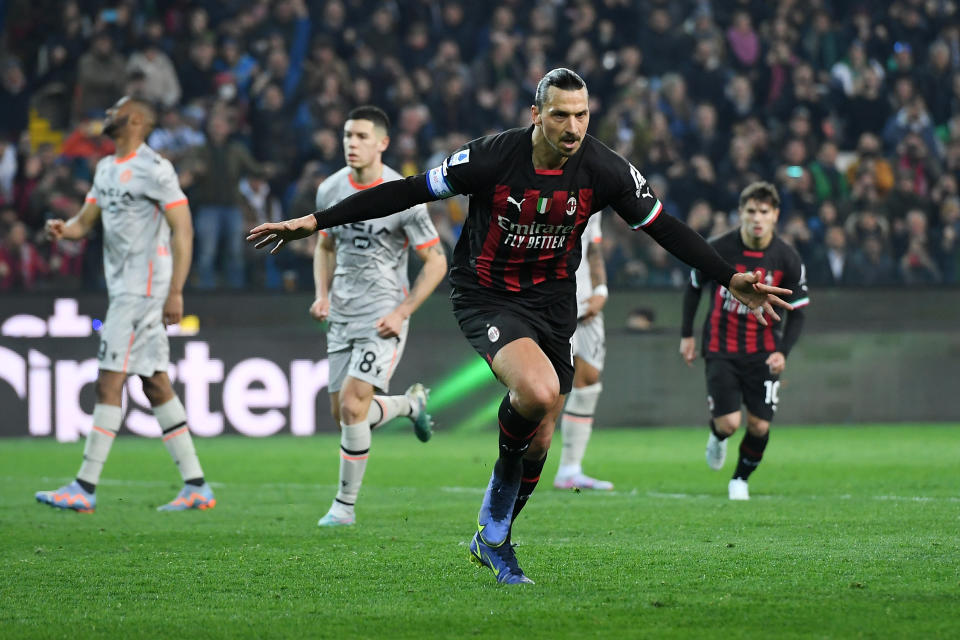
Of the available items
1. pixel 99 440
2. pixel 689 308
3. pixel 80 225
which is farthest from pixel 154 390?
pixel 689 308

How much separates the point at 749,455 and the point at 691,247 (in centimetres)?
392

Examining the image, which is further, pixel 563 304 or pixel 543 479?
pixel 543 479

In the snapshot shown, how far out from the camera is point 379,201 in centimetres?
568

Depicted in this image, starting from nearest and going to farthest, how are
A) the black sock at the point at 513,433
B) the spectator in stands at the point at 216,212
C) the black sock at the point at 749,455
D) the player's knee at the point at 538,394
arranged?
1. the player's knee at the point at 538,394
2. the black sock at the point at 513,433
3. the black sock at the point at 749,455
4. the spectator in stands at the point at 216,212

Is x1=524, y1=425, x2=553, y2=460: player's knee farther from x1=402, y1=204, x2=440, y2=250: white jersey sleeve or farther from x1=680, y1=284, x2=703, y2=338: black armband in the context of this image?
→ x1=680, y1=284, x2=703, y2=338: black armband

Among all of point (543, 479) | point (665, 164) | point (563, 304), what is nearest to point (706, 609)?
point (563, 304)

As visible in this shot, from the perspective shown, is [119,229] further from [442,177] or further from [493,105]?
[493,105]

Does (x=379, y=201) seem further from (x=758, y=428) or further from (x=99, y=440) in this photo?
(x=758, y=428)

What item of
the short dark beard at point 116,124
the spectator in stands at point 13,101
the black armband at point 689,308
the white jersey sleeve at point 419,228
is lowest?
the black armband at point 689,308

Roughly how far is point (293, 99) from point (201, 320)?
3582mm

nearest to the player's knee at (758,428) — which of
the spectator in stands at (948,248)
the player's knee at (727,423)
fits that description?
the player's knee at (727,423)

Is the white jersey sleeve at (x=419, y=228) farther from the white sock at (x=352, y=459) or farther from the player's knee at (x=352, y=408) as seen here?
the white sock at (x=352, y=459)

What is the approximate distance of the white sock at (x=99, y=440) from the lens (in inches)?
352

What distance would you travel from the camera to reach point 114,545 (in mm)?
7027
